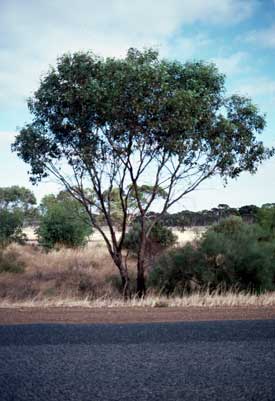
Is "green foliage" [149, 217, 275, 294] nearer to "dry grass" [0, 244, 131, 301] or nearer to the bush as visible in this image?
"dry grass" [0, 244, 131, 301]

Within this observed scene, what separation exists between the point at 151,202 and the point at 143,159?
139cm

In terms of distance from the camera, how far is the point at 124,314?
404 inches

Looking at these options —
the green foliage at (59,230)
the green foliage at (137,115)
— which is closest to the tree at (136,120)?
the green foliage at (137,115)

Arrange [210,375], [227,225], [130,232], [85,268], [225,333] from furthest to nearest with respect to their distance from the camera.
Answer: [130,232], [227,225], [85,268], [225,333], [210,375]

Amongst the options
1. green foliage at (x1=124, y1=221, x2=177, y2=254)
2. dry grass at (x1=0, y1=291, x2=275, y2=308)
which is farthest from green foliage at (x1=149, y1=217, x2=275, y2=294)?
green foliage at (x1=124, y1=221, x2=177, y2=254)

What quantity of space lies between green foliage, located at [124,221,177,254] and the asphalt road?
61.1ft

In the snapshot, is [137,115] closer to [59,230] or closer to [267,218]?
[267,218]

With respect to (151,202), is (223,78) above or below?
above

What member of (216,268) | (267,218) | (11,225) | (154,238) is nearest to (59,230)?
(11,225)

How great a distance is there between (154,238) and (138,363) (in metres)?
22.7

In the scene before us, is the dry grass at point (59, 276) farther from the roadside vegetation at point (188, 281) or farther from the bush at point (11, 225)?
the bush at point (11, 225)

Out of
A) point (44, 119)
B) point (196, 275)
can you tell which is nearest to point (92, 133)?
point (44, 119)

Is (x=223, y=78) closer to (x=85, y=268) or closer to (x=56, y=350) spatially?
(x=56, y=350)

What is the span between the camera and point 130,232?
27.8m
